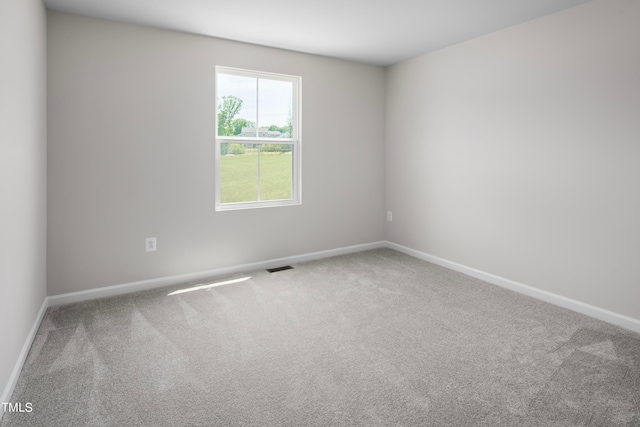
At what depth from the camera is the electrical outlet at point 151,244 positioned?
3459mm

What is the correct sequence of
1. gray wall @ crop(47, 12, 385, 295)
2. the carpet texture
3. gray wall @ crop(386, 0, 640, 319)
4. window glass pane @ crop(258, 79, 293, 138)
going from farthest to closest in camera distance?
1. window glass pane @ crop(258, 79, 293, 138)
2. gray wall @ crop(47, 12, 385, 295)
3. gray wall @ crop(386, 0, 640, 319)
4. the carpet texture

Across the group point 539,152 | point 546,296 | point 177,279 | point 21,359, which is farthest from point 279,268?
point 539,152

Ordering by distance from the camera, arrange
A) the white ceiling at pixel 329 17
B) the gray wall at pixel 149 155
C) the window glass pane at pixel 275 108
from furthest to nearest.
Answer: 1. the window glass pane at pixel 275 108
2. the gray wall at pixel 149 155
3. the white ceiling at pixel 329 17

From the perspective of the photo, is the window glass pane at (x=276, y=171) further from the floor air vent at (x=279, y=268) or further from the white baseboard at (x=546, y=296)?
the white baseboard at (x=546, y=296)

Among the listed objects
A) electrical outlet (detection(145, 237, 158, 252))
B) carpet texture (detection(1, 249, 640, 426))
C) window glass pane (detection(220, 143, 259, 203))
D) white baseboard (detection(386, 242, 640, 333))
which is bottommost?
carpet texture (detection(1, 249, 640, 426))

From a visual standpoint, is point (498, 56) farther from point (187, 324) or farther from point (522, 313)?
point (187, 324)

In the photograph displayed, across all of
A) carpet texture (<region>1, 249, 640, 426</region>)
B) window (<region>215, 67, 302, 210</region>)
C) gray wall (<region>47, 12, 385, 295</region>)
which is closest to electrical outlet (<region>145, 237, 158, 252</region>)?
gray wall (<region>47, 12, 385, 295</region>)

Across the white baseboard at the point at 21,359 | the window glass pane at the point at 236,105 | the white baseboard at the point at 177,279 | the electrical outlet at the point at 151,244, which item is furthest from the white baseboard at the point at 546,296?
the white baseboard at the point at 21,359

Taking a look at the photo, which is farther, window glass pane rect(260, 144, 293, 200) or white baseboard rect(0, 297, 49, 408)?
window glass pane rect(260, 144, 293, 200)

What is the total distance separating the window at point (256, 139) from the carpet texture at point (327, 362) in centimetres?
116

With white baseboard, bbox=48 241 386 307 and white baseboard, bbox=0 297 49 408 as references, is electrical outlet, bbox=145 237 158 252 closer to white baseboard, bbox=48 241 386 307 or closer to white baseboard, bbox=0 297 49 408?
white baseboard, bbox=48 241 386 307

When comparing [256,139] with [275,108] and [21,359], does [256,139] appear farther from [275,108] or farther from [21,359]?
[21,359]

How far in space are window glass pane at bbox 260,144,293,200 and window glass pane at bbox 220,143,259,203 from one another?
93 mm

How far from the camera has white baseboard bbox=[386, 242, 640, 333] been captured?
2.75 metres
